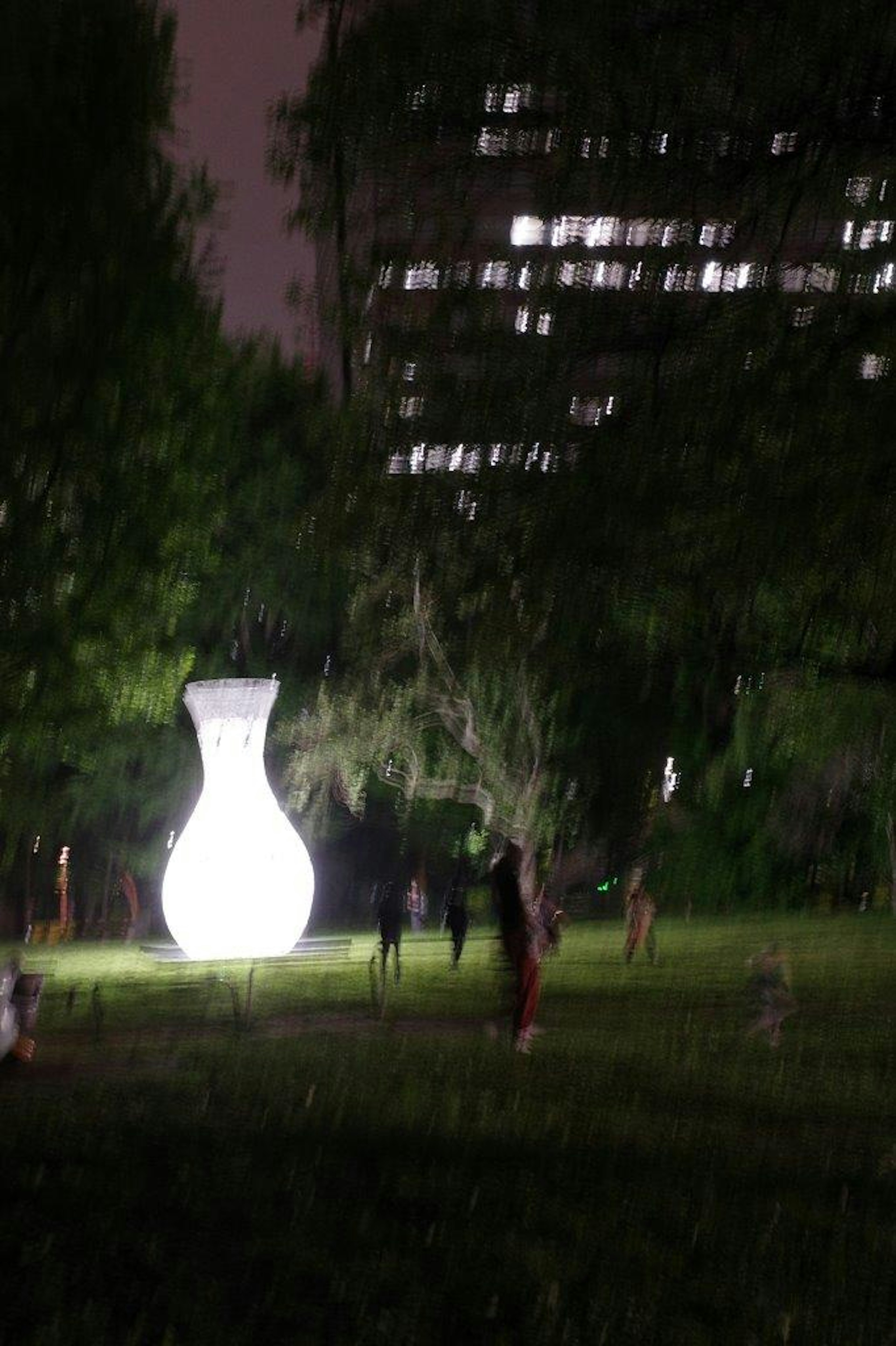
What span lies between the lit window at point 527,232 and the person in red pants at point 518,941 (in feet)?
18.5

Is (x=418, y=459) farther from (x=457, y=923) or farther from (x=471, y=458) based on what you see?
(x=457, y=923)

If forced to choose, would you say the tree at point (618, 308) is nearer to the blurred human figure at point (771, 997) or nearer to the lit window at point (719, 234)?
the lit window at point (719, 234)

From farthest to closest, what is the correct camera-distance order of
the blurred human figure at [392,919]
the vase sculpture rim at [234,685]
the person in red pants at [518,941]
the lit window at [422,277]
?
the blurred human figure at [392,919]
the vase sculpture rim at [234,685]
the person in red pants at [518,941]
the lit window at [422,277]

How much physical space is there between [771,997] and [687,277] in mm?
7452

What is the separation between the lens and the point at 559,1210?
7.97m

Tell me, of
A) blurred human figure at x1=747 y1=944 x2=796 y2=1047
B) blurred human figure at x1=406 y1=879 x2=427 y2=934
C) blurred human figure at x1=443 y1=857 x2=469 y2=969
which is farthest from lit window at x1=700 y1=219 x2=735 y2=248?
blurred human figure at x1=406 y1=879 x2=427 y2=934

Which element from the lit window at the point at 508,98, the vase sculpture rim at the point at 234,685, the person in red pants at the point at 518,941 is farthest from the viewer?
the vase sculpture rim at the point at 234,685

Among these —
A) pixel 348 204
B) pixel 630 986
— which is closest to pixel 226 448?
pixel 630 986

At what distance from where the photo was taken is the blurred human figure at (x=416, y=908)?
4569cm

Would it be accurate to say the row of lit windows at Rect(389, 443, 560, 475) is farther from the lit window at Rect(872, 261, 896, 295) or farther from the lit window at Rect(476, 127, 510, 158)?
the lit window at Rect(872, 261, 896, 295)

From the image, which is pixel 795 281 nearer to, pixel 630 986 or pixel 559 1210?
pixel 559 1210

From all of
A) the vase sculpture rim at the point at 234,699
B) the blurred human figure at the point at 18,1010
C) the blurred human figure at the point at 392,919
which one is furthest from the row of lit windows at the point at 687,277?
the blurred human figure at the point at 392,919

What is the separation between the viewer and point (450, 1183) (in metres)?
8.66

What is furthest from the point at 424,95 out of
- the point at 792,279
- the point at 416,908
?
the point at 416,908
